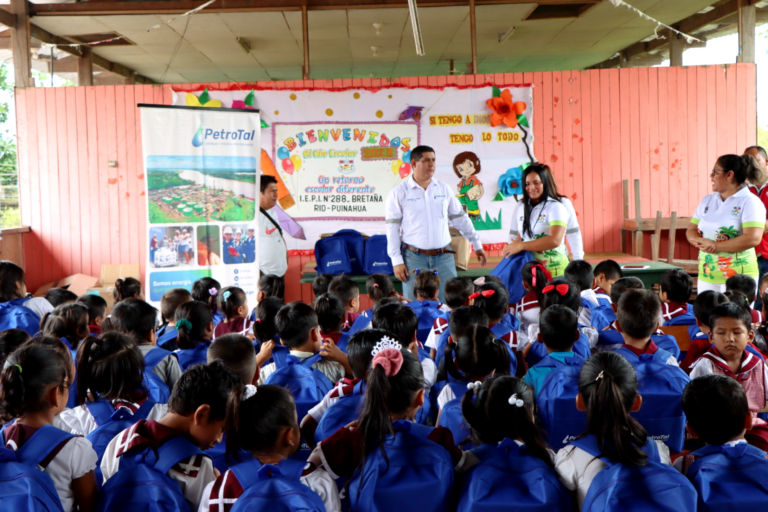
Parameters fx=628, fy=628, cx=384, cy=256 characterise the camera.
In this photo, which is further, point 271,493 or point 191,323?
point 191,323

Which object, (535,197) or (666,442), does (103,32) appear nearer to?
(535,197)

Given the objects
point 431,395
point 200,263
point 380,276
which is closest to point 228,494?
point 431,395

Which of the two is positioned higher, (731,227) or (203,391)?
(731,227)

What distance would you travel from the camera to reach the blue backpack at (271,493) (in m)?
1.17

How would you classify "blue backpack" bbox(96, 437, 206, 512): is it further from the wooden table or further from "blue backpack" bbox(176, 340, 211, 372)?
the wooden table

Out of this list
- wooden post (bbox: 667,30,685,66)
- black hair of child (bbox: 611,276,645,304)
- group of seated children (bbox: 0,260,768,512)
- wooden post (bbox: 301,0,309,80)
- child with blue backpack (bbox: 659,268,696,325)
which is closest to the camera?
group of seated children (bbox: 0,260,768,512)

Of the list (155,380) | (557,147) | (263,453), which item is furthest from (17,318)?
(557,147)

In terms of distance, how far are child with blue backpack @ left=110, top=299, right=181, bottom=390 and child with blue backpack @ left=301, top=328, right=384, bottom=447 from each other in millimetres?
639

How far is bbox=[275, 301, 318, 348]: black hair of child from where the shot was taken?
2.29 meters

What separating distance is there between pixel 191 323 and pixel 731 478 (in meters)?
1.89

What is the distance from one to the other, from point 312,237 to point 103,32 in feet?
11.2

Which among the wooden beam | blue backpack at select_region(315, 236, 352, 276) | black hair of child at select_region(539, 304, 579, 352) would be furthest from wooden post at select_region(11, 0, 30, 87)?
black hair of child at select_region(539, 304, 579, 352)

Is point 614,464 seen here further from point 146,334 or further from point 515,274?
point 515,274

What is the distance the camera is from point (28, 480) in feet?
4.00
